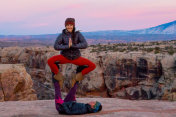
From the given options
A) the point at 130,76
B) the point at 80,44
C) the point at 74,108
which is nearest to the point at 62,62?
the point at 80,44

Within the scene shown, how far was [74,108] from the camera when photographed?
7.06 metres

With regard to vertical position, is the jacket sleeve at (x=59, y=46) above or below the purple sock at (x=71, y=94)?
above

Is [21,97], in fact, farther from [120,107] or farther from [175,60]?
[175,60]

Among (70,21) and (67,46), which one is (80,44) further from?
(70,21)

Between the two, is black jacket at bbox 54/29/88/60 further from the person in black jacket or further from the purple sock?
the purple sock

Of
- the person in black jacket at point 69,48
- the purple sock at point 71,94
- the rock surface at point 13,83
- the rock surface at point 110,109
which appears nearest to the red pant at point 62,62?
the person in black jacket at point 69,48

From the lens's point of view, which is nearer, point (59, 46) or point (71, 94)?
point (59, 46)

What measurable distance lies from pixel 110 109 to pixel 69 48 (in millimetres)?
2402

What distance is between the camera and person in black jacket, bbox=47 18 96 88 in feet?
22.9

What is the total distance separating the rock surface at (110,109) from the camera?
7.05 meters

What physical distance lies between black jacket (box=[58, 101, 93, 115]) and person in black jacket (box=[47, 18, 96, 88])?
707mm

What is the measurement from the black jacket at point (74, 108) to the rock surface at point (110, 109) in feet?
0.64

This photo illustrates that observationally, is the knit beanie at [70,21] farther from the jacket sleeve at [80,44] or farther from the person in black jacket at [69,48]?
the jacket sleeve at [80,44]

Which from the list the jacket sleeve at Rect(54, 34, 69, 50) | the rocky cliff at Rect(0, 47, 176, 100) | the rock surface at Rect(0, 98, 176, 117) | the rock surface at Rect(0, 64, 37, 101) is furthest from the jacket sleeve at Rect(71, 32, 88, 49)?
the rocky cliff at Rect(0, 47, 176, 100)
